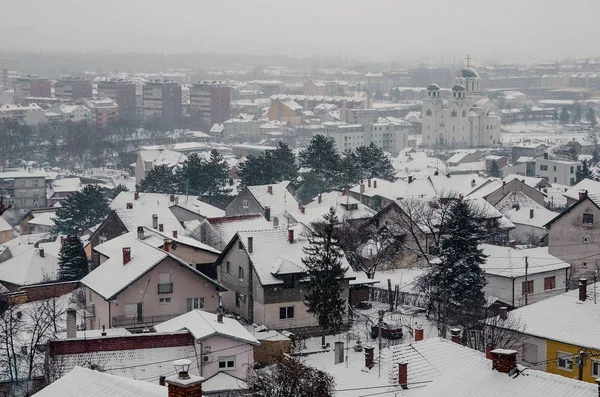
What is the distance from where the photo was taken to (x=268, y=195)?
49406 mm

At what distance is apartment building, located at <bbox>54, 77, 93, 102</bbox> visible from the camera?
181 metres

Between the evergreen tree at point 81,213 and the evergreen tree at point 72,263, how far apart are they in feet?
45.7

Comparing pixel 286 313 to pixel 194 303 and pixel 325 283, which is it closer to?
pixel 325 283

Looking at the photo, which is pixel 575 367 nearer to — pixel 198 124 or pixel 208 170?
pixel 208 170

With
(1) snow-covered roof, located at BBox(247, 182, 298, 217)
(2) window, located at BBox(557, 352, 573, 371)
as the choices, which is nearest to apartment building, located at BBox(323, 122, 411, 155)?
(1) snow-covered roof, located at BBox(247, 182, 298, 217)

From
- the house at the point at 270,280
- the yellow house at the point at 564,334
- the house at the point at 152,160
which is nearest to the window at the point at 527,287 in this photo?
the house at the point at 270,280

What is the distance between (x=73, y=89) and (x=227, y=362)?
538ft

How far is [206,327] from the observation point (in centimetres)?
2391

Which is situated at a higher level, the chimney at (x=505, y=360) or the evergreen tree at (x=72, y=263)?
the chimney at (x=505, y=360)

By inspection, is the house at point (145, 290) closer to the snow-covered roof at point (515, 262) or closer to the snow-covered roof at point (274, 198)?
the snow-covered roof at point (515, 262)

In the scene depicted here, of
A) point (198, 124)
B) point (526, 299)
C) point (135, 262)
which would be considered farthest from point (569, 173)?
point (198, 124)

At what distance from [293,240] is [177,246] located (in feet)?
13.7

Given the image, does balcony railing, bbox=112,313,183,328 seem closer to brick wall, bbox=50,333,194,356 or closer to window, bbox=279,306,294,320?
window, bbox=279,306,294,320

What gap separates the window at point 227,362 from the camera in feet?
78.1
